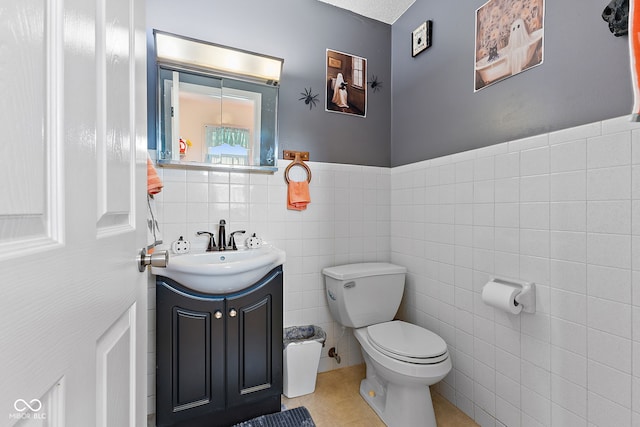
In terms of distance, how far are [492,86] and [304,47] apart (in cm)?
114

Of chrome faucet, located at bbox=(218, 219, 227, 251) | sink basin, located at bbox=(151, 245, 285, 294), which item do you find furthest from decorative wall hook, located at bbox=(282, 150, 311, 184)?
sink basin, located at bbox=(151, 245, 285, 294)

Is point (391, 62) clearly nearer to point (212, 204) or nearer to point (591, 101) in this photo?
point (591, 101)

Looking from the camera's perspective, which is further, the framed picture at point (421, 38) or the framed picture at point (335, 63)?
the framed picture at point (335, 63)

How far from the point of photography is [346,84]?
190 centimetres

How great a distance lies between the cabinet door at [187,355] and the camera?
1.23m

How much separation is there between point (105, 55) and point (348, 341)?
1918 millimetres

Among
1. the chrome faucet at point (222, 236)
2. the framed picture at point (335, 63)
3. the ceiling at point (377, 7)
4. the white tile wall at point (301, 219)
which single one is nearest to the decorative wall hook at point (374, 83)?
the framed picture at point (335, 63)

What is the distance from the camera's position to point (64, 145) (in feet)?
1.06

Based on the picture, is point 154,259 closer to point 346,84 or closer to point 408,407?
point 408,407

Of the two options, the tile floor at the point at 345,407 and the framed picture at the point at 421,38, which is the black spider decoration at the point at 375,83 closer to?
the framed picture at the point at 421,38

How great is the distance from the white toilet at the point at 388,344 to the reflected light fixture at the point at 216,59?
1.25 m

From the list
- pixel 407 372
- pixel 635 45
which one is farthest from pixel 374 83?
pixel 407 372

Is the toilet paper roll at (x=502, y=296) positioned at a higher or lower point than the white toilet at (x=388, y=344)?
higher

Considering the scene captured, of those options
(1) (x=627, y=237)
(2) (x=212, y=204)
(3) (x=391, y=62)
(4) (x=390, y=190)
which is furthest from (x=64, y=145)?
(3) (x=391, y=62)
